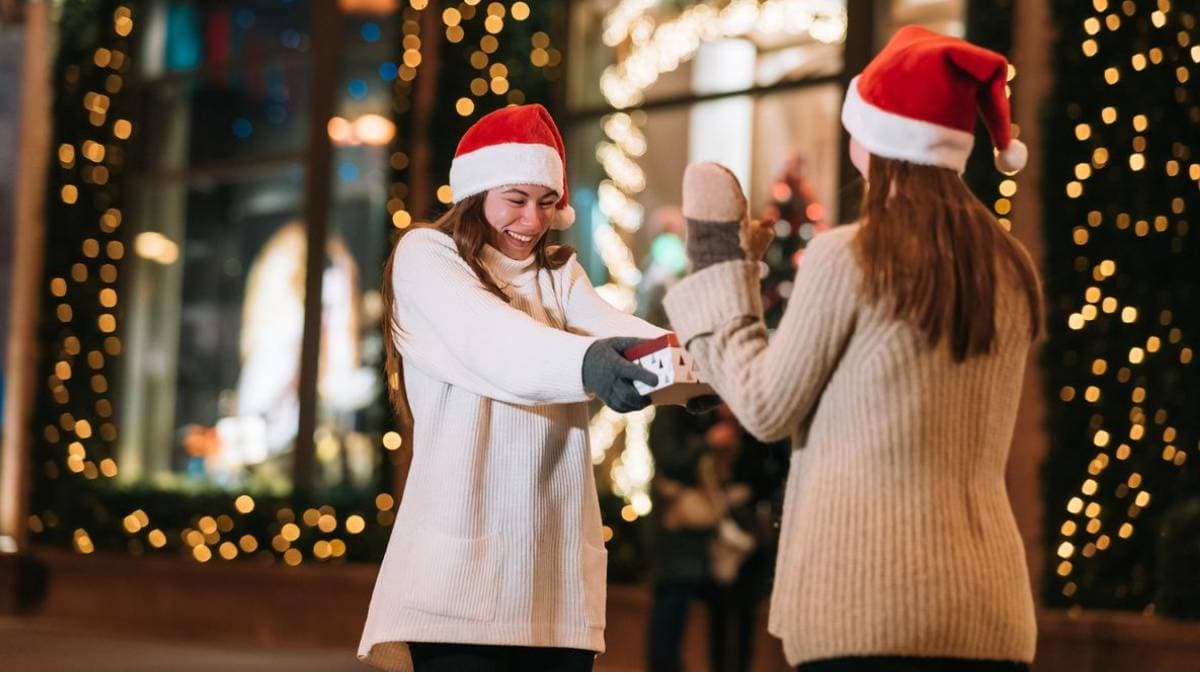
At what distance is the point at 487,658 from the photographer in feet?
11.0

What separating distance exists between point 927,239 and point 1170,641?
493 cm

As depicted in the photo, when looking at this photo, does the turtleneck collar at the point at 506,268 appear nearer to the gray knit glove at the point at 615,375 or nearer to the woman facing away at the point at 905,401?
the gray knit glove at the point at 615,375

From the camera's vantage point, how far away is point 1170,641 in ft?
22.7

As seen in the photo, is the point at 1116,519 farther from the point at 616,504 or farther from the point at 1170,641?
the point at 616,504

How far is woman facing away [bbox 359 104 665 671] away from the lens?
3.29 meters

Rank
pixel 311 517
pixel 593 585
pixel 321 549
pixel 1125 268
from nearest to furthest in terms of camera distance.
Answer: pixel 593 585
pixel 1125 268
pixel 321 549
pixel 311 517

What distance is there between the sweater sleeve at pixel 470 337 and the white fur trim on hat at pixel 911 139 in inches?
29.9

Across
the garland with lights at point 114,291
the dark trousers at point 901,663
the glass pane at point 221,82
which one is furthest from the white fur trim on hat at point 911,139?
the glass pane at point 221,82

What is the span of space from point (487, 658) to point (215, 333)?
919 cm

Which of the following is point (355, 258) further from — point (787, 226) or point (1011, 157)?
point (1011, 157)

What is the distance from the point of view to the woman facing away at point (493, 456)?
3287 mm

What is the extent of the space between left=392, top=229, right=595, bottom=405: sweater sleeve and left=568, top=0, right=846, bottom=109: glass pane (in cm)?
601

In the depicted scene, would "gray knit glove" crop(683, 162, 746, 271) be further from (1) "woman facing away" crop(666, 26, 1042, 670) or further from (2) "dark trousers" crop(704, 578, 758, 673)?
(2) "dark trousers" crop(704, 578, 758, 673)

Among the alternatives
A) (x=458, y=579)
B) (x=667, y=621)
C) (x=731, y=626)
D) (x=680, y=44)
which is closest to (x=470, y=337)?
(x=458, y=579)
